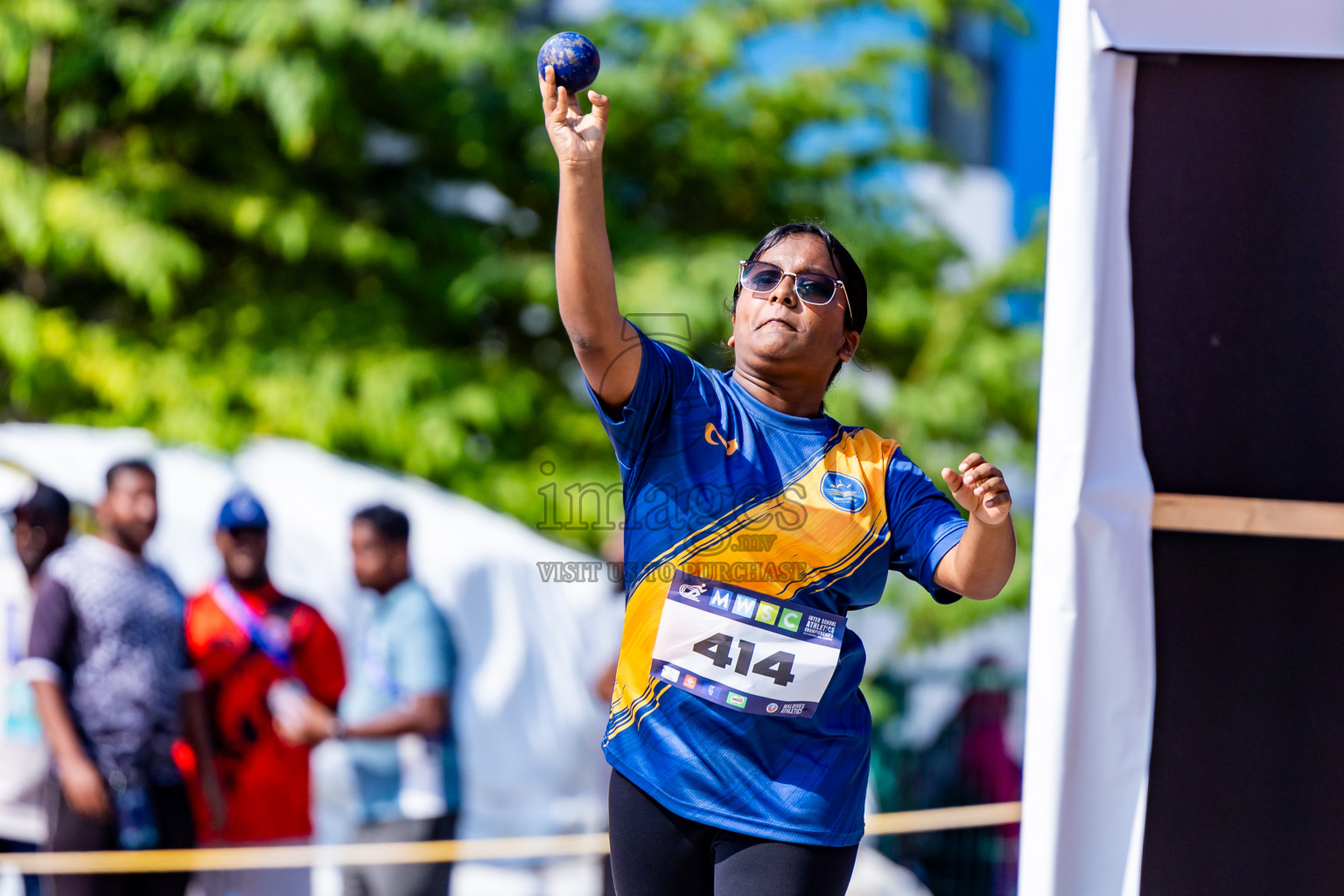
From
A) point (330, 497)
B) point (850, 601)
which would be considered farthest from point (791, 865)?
point (330, 497)

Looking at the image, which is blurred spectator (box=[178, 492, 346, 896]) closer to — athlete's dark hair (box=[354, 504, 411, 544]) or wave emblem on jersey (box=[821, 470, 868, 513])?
athlete's dark hair (box=[354, 504, 411, 544])

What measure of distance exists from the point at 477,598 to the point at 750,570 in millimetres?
4622

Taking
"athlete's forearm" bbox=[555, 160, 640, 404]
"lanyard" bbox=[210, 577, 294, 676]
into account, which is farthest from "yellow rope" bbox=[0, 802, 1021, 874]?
"athlete's forearm" bbox=[555, 160, 640, 404]

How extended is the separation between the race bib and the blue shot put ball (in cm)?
85

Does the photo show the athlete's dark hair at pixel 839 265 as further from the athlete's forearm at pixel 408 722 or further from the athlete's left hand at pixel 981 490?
the athlete's forearm at pixel 408 722

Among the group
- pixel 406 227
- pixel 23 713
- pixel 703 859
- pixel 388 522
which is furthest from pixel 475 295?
pixel 703 859

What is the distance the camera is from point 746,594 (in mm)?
2156

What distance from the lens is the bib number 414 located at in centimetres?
213

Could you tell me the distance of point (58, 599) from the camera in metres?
4.72

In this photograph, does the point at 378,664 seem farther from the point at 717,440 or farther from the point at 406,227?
the point at 406,227

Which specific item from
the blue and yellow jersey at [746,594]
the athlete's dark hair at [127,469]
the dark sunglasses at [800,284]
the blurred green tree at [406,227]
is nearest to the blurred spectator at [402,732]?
the athlete's dark hair at [127,469]

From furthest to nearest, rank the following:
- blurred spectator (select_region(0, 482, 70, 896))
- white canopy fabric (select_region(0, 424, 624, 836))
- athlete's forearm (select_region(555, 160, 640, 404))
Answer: white canopy fabric (select_region(0, 424, 624, 836))
blurred spectator (select_region(0, 482, 70, 896))
athlete's forearm (select_region(555, 160, 640, 404))

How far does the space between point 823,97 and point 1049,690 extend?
7239 millimetres

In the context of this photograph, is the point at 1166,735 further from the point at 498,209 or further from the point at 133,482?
the point at 498,209
